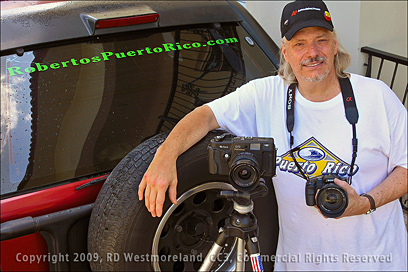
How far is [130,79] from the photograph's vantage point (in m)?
2.47

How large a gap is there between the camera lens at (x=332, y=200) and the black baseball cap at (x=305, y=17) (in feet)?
2.36

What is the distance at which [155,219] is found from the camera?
2070 mm

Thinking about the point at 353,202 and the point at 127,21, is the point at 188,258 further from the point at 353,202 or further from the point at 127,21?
the point at 127,21

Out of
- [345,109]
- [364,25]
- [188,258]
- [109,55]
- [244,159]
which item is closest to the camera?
[244,159]

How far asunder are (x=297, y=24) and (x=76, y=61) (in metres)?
1.09

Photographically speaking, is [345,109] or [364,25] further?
[364,25]

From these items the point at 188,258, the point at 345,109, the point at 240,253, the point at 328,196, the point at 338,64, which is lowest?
the point at 188,258

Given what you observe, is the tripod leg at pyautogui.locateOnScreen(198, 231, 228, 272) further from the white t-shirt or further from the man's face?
the man's face

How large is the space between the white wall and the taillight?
226 cm

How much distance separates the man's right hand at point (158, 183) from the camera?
1.98 m

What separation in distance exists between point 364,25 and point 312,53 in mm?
2459

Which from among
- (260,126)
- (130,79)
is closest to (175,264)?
(260,126)

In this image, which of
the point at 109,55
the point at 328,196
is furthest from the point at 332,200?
the point at 109,55

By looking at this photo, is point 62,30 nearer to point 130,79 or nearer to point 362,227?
point 130,79
